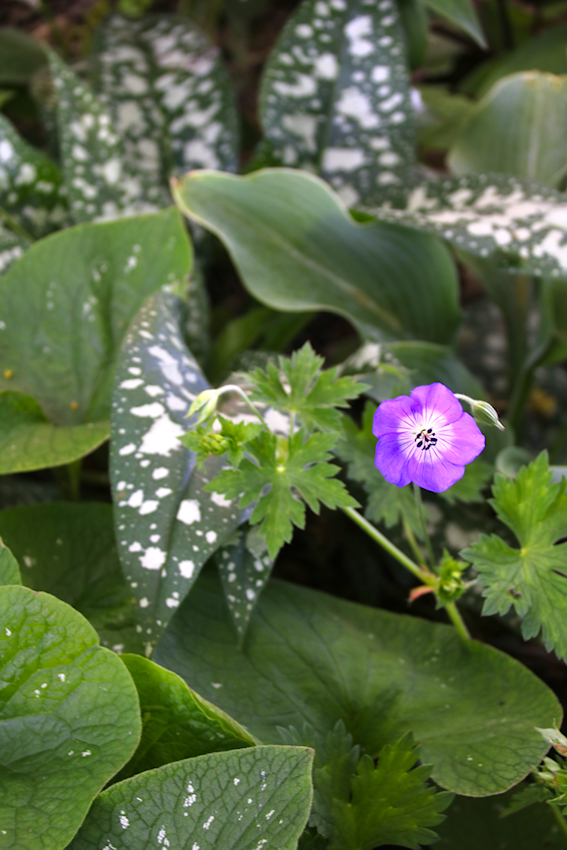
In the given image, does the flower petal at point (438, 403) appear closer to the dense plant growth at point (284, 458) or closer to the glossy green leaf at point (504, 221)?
the dense plant growth at point (284, 458)

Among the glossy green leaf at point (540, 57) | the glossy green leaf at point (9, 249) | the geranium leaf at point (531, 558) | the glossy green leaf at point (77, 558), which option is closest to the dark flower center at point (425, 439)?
the geranium leaf at point (531, 558)

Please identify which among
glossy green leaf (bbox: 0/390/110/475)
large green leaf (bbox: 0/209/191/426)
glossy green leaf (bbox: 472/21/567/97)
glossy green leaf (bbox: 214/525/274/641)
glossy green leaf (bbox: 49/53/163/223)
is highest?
glossy green leaf (bbox: 472/21/567/97)

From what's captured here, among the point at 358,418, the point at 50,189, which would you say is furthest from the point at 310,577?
the point at 50,189

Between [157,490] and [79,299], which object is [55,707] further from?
[79,299]

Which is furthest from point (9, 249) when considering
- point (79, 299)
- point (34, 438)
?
point (34, 438)

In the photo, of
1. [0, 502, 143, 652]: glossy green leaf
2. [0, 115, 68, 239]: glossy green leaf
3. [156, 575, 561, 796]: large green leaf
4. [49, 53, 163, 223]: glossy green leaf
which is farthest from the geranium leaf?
[0, 115, 68, 239]: glossy green leaf

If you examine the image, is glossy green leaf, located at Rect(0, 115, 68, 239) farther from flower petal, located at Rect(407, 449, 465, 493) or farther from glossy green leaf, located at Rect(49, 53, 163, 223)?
flower petal, located at Rect(407, 449, 465, 493)

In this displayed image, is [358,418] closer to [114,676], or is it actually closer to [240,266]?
[240,266]

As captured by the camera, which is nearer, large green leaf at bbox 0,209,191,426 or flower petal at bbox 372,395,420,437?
flower petal at bbox 372,395,420,437
